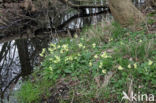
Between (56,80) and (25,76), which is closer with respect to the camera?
(56,80)

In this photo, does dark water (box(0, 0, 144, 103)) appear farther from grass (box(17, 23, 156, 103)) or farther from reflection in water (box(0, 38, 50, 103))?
grass (box(17, 23, 156, 103))

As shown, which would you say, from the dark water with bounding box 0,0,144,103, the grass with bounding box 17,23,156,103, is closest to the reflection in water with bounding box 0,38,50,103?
the dark water with bounding box 0,0,144,103

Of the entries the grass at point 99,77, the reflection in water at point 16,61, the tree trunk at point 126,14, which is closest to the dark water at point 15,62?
the reflection in water at point 16,61

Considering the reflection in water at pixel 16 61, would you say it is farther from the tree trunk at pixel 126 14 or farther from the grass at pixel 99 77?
the tree trunk at pixel 126 14

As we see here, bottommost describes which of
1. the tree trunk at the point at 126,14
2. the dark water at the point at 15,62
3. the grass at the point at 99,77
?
the dark water at the point at 15,62

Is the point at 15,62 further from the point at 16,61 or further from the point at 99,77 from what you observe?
the point at 99,77

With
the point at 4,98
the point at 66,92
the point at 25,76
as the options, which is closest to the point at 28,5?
the point at 25,76

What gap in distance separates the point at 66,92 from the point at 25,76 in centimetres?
172

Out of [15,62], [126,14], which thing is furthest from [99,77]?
[15,62]

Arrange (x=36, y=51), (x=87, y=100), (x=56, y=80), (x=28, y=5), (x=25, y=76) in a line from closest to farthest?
(x=87, y=100)
(x=56, y=80)
(x=25, y=76)
(x=36, y=51)
(x=28, y=5)

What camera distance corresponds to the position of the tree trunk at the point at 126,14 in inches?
183

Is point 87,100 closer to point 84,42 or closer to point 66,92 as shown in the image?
point 66,92

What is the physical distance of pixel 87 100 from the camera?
2.65m

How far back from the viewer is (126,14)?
480cm
